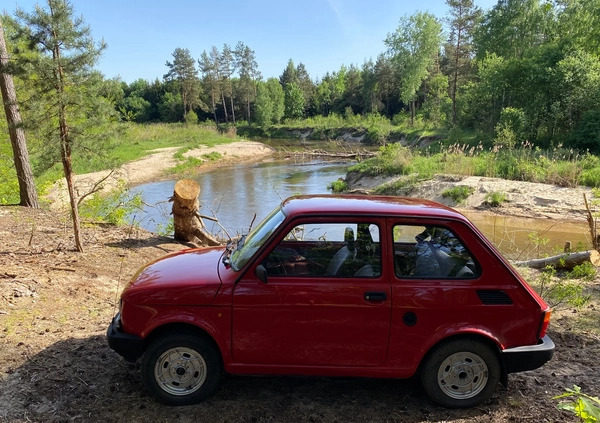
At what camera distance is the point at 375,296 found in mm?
3623

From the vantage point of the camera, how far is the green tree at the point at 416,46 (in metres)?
56.3

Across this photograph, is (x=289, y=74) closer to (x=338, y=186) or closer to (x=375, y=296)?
(x=338, y=186)

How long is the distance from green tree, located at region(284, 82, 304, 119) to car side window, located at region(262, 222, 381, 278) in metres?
80.6

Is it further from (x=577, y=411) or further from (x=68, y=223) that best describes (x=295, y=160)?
(x=577, y=411)

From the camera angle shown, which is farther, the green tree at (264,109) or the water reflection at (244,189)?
the green tree at (264,109)

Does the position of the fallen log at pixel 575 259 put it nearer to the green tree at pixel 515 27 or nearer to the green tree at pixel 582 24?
the green tree at pixel 582 24

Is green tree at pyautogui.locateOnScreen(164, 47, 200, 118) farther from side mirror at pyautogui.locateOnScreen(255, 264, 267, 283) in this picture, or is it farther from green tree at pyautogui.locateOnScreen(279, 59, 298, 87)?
side mirror at pyautogui.locateOnScreen(255, 264, 267, 283)

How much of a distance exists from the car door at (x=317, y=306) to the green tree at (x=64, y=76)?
16.1 ft

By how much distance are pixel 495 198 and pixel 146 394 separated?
17.5m

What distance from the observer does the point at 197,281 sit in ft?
12.3

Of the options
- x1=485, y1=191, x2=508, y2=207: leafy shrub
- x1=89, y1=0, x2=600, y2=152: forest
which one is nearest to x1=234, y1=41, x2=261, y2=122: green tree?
x1=89, y1=0, x2=600, y2=152: forest

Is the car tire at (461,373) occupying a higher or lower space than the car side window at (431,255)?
lower

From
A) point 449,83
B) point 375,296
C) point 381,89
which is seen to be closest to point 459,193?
point 375,296

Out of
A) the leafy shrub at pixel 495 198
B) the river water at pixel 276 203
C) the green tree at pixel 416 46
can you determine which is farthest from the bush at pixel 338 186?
the green tree at pixel 416 46
